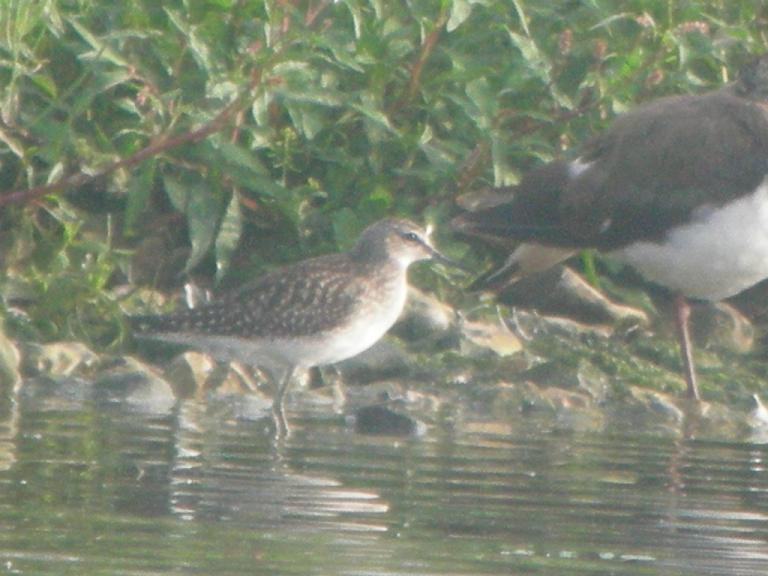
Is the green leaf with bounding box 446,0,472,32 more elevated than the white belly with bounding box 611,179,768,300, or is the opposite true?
the green leaf with bounding box 446,0,472,32

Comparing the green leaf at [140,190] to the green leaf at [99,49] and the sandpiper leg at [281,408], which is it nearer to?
the green leaf at [99,49]

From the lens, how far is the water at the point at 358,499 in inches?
187

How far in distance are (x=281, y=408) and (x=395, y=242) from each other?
4.04 ft

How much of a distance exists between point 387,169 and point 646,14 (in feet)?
4.83

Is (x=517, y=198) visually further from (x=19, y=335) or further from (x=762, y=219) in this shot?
(x=19, y=335)

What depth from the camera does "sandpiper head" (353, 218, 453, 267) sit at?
895cm

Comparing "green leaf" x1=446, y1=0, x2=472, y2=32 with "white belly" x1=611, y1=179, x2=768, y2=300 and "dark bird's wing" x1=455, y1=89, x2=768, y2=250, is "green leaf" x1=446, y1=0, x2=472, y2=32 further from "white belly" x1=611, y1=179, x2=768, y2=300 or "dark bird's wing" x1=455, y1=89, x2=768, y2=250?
"white belly" x1=611, y1=179, x2=768, y2=300

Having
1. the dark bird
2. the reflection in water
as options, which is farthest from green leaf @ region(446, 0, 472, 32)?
the reflection in water

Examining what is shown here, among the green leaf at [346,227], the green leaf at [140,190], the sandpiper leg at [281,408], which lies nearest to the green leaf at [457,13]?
the green leaf at [346,227]

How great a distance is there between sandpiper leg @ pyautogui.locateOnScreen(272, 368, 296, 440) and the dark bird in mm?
1482

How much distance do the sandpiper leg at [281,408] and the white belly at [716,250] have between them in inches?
74.8

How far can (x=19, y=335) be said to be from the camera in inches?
346

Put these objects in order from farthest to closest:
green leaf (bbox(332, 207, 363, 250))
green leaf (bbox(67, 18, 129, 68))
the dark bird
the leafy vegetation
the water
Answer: green leaf (bbox(332, 207, 363, 250)) → the dark bird → the leafy vegetation → green leaf (bbox(67, 18, 129, 68)) → the water

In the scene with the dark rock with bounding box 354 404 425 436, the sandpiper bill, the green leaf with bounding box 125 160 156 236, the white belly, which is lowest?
the dark rock with bounding box 354 404 425 436
